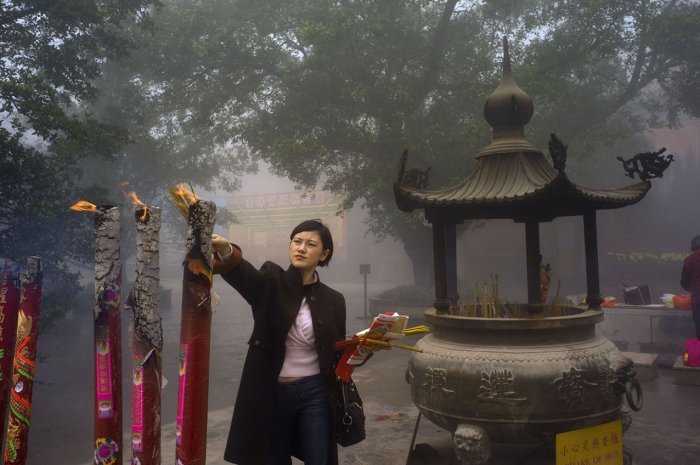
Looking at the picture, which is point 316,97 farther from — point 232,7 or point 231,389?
point 231,389

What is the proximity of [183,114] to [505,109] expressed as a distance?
50.4 ft

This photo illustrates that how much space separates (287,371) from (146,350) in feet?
2.89

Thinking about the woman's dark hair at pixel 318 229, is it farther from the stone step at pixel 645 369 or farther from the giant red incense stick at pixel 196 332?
the stone step at pixel 645 369

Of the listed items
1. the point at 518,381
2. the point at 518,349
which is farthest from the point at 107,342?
the point at 518,349

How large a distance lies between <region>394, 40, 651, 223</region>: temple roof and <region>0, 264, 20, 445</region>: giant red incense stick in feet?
9.89

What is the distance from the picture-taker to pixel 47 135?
8367 millimetres

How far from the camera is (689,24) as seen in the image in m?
14.3

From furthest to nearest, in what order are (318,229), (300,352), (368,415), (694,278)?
(694,278) < (368,415) < (318,229) < (300,352)

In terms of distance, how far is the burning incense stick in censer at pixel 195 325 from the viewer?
2461mm

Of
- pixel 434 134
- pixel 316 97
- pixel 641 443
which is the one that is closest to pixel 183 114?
pixel 316 97

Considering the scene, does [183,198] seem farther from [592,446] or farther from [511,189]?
[592,446]

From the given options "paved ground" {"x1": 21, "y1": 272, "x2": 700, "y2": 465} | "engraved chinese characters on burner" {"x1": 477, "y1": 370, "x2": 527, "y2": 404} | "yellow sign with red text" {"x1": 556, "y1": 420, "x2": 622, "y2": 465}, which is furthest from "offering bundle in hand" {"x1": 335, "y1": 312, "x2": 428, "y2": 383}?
"paved ground" {"x1": 21, "y1": 272, "x2": 700, "y2": 465}

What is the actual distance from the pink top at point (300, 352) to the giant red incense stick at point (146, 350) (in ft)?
2.62

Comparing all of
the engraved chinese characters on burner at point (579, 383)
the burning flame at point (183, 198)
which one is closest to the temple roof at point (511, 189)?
the engraved chinese characters on burner at point (579, 383)
